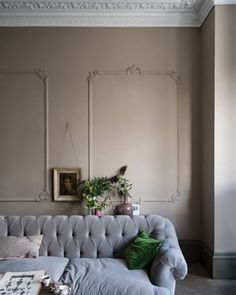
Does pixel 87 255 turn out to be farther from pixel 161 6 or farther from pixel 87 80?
pixel 161 6

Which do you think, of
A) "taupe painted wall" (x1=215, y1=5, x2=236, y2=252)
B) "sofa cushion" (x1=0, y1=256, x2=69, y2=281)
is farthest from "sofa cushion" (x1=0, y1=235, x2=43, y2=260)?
"taupe painted wall" (x1=215, y1=5, x2=236, y2=252)

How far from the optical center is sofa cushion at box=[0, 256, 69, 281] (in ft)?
8.59

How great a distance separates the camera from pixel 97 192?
12.7 ft

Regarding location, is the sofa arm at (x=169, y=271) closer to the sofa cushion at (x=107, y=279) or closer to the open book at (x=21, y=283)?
the sofa cushion at (x=107, y=279)

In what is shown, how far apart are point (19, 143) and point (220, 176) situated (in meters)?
2.51

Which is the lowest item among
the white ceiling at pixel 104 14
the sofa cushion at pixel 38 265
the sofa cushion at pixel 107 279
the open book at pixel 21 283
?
the sofa cushion at pixel 107 279

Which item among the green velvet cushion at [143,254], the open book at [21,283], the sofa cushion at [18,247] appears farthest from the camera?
the sofa cushion at [18,247]

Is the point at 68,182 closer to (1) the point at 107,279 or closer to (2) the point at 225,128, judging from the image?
(1) the point at 107,279

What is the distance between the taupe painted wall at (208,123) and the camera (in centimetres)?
363

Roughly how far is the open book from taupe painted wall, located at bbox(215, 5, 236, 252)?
209 cm

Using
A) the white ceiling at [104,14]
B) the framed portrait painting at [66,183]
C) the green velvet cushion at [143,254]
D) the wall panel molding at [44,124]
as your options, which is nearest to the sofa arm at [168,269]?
the green velvet cushion at [143,254]

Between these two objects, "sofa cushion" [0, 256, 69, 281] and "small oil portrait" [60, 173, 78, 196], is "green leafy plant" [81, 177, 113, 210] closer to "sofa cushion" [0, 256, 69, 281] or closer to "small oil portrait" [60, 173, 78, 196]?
"small oil portrait" [60, 173, 78, 196]

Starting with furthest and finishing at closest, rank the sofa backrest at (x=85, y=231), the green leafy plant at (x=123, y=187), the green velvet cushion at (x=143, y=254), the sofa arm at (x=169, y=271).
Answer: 1. the green leafy plant at (x=123, y=187)
2. the sofa backrest at (x=85, y=231)
3. the green velvet cushion at (x=143, y=254)
4. the sofa arm at (x=169, y=271)

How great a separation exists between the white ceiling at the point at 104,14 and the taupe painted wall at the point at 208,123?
312mm
